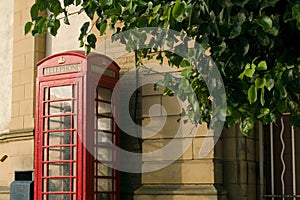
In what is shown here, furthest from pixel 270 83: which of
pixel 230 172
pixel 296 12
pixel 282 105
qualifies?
pixel 230 172

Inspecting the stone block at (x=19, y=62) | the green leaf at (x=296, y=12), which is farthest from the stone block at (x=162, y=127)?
the green leaf at (x=296, y=12)

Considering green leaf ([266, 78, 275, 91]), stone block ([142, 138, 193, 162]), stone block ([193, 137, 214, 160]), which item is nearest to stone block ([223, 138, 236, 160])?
stone block ([193, 137, 214, 160])

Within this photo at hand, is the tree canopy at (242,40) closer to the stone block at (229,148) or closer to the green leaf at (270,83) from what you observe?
the green leaf at (270,83)

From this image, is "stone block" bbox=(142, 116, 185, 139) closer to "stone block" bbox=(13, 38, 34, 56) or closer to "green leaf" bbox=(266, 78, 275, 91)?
"stone block" bbox=(13, 38, 34, 56)

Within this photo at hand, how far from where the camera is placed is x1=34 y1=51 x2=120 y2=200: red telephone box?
7781mm

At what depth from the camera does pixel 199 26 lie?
174 inches

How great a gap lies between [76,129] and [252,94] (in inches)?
163

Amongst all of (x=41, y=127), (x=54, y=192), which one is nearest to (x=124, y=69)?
(x=41, y=127)

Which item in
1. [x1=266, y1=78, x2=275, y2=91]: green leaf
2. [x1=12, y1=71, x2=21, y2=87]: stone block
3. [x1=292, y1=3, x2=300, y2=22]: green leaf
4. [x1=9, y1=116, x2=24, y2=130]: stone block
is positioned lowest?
[x1=266, y1=78, x2=275, y2=91]: green leaf

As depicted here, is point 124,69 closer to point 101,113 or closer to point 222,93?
point 101,113

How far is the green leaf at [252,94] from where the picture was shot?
159 inches

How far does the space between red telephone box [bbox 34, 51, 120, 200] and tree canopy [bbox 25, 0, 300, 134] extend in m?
2.83

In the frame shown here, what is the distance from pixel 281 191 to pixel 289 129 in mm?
778

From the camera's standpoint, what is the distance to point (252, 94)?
4.05 metres
